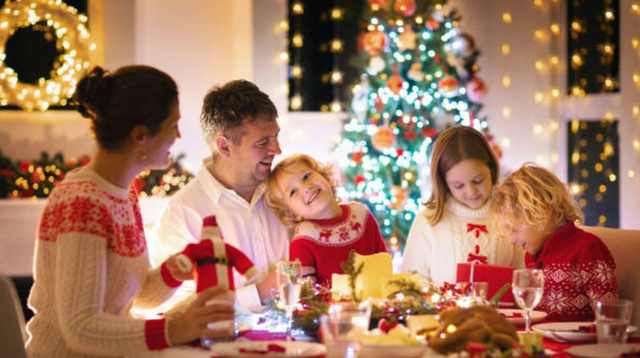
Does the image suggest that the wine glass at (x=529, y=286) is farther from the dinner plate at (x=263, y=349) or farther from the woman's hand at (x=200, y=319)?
the woman's hand at (x=200, y=319)

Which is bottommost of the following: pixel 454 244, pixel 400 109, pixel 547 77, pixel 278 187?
pixel 454 244

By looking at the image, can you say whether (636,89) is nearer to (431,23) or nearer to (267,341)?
(431,23)

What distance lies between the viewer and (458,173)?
3.33 meters

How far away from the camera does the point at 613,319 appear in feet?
6.83

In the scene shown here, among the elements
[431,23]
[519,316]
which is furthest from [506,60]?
[519,316]

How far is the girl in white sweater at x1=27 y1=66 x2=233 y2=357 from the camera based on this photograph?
215cm

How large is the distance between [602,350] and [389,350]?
509mm

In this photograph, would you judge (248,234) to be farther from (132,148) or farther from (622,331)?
(622,331)

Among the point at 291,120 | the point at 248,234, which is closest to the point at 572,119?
the point at 291,120

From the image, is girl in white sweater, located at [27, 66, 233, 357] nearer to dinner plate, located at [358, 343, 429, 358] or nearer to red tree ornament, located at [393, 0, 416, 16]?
dinner plate, located at [358, 343, 429, 358]

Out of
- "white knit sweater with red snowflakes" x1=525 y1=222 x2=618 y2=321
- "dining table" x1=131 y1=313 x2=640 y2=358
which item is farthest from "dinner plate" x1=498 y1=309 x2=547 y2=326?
"white knit sweater with red snowflakes" x1=525 y1=222 x2=618 y2=321

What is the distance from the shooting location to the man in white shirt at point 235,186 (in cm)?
316

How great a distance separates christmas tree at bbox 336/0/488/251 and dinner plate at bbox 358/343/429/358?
416cm

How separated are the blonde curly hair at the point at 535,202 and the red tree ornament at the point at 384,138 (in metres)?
3.06
